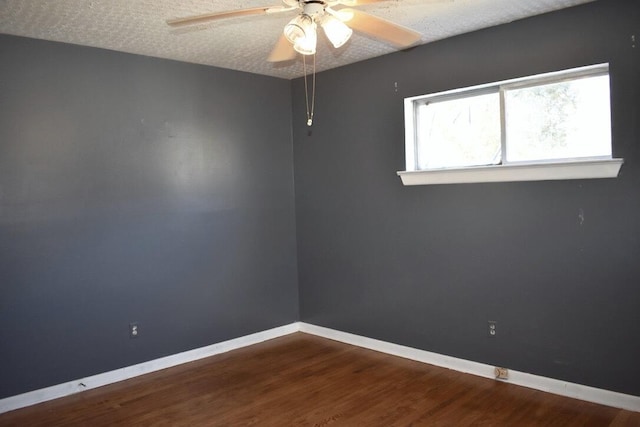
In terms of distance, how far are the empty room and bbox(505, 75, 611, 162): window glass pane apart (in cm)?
1

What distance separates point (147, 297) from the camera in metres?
3.77

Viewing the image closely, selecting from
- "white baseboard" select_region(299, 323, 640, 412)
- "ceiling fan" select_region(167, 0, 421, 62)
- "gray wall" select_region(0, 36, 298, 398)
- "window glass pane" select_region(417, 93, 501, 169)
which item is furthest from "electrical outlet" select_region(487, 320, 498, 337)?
"ceiling fan" select_region(167, 0, 421, 62)

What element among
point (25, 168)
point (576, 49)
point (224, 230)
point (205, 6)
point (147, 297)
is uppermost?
point (205, 6)

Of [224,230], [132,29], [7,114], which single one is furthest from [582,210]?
[7,114]

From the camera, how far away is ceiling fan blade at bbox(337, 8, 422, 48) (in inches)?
85.1

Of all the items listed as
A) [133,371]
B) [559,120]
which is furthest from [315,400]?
[559,120]

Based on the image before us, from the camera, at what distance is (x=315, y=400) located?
318 cm

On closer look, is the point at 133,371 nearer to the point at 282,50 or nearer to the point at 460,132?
the point at 282,50

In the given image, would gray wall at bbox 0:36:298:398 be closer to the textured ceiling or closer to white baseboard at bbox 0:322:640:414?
white baseboard at bbox 0:322:640:414

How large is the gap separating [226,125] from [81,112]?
1.16m

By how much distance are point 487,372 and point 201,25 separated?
115 inches

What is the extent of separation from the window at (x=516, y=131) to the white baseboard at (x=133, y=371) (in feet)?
6.15

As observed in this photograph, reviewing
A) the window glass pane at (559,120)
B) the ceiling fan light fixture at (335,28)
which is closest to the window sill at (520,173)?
the window glass pane at (559,120)

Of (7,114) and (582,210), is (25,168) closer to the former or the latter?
(7,114)
